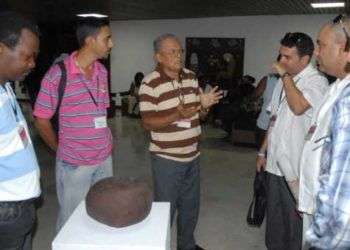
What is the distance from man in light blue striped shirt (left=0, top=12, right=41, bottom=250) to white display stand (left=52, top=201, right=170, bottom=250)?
0.21 m

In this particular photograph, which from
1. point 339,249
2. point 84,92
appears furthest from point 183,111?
point 339,249

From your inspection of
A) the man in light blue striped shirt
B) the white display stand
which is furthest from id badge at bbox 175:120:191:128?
the man in light blue striped shirt

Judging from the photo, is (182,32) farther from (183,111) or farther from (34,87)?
(183,111)

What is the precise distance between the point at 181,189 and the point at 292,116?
88 cm

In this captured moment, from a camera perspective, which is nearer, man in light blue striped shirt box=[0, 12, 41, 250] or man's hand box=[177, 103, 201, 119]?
man in light blue striped shirt box=[0, 12, 41, 250]

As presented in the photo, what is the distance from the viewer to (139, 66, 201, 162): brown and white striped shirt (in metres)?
2.44

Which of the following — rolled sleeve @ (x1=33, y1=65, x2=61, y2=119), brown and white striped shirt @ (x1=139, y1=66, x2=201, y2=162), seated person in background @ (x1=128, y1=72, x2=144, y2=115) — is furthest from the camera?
seated person in background @ (x1=128, y1=72, x2=144, y2=115)

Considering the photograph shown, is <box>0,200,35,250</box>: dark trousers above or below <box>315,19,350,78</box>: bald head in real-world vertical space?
below

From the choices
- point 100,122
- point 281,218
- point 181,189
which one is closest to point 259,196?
point 281,218

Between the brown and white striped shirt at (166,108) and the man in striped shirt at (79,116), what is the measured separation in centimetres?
32

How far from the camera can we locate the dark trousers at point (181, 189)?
2.49 m

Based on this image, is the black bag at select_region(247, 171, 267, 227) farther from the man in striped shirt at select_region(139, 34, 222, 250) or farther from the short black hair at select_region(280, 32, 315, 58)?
the short black hair at select_region(280, 32, 315, 58)

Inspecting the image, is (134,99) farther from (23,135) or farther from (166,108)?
(23,135)

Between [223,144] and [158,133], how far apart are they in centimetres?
439
